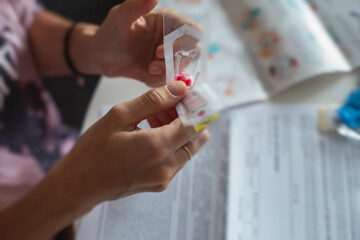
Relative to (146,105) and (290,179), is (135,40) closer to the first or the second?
(146,105)

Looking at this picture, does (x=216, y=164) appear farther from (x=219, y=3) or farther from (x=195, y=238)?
(x=219, y=3)

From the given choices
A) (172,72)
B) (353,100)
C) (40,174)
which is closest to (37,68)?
(40,174)

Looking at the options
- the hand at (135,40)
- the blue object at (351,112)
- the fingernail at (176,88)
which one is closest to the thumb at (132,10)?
the hand at (135,40)

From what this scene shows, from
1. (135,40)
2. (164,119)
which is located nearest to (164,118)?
(164,119)

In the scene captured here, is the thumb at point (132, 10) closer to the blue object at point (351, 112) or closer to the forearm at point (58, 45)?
the forearm at point (58, 45)

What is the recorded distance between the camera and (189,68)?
41 centimetres

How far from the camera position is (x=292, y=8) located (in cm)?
60

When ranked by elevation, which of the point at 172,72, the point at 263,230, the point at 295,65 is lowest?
the point at 263,230

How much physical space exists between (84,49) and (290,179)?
0.43 m

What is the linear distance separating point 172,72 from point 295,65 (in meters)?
0.32

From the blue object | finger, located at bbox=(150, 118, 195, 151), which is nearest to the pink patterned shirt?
finger, located at bbox=(150, 118, 195, 151)

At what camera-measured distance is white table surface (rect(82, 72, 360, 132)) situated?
534mm

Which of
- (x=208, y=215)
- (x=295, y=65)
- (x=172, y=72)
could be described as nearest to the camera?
(x=172, y=72)

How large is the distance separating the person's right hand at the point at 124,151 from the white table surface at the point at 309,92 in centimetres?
20
